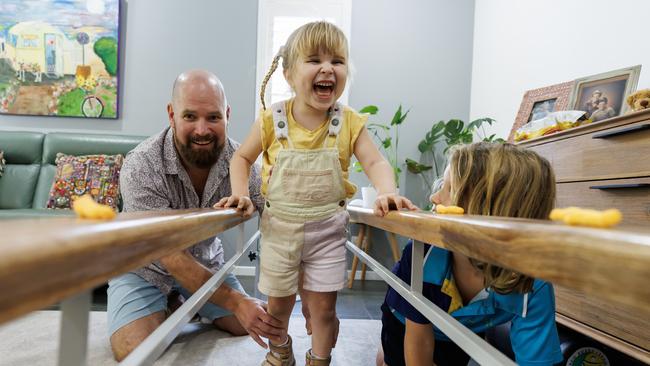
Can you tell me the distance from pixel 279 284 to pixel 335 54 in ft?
2.23

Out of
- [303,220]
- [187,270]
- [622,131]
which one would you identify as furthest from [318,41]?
[622,131]

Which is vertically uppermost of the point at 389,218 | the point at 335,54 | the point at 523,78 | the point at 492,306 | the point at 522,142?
the point at 523,78

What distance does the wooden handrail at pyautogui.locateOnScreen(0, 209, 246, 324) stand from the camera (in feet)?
0.59

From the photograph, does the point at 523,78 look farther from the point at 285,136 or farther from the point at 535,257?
the point at 535,257

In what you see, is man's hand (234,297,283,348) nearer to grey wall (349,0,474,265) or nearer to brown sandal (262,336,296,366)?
brown sandal (262,336,296,366)

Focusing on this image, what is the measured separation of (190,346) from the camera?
1731mm

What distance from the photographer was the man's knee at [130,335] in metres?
1.54

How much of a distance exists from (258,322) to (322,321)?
0.70 ft

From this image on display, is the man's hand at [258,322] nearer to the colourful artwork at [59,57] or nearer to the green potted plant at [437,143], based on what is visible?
the green potted plant at [437,143]

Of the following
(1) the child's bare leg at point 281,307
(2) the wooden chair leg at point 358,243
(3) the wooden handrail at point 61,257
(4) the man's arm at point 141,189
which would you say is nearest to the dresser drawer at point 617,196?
(1) the child's bare leg at point 281,307

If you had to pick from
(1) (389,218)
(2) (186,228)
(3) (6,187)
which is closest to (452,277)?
(1) (389,218)

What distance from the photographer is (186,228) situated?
49 cm

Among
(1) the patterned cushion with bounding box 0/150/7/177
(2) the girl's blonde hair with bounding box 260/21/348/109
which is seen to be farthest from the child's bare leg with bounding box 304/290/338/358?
(1) the patterned cushion with bounding box 0/150/7/177

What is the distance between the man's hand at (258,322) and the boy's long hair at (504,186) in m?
0.63
